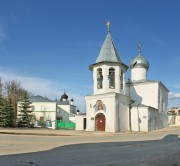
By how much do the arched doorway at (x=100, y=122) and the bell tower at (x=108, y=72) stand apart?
8.55 ft

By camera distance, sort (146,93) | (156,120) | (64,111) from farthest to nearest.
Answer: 1. (64,111)
2. (146,93)
3. (156,120)

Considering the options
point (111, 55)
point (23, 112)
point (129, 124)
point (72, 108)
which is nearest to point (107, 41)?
point (111, 55)

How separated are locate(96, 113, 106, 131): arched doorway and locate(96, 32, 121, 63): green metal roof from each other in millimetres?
6161

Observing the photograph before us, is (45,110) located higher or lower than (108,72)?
lower

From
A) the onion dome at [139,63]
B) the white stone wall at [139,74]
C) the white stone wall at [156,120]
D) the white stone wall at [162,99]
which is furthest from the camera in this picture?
the onion dome at [139,63]

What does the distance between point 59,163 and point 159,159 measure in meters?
3.35

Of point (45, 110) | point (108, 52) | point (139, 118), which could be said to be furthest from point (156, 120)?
point (45, 110)

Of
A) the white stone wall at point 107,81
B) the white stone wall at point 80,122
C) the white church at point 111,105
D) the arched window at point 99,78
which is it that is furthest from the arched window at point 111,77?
the white stone wall at point 80,122

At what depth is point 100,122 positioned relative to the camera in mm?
32625

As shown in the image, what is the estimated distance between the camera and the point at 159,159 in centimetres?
1005

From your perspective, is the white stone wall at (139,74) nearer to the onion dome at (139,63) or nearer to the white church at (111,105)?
the onion dome at (139,63)

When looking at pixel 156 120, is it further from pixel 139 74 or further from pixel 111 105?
pixel 111 105

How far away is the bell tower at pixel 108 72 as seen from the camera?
3300cm

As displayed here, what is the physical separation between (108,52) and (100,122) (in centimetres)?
798
